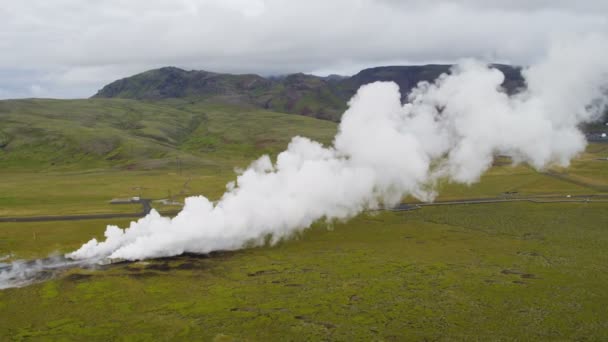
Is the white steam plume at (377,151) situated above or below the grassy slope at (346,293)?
above

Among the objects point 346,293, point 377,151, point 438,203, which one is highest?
point 377,151

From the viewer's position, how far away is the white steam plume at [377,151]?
8875 centimetres

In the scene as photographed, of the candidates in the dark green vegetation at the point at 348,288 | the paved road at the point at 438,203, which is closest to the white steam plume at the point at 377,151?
the dark green vegetation at the point at 348,288

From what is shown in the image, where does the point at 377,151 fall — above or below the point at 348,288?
above

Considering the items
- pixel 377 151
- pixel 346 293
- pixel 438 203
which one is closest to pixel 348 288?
pixel 346 293

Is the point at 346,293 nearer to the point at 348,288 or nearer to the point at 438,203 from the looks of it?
the point at 348,288

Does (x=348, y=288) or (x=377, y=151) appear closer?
(x=348, y=288)

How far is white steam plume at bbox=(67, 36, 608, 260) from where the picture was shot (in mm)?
88750

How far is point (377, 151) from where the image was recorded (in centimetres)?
10438

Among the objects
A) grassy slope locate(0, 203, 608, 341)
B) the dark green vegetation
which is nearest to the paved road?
the dark green vegetation

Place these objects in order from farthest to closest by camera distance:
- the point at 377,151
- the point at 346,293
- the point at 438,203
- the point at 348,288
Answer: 1. the point at 438,203
2. the point at 377,151
3. the point at 348,288
4. the point at 346,293

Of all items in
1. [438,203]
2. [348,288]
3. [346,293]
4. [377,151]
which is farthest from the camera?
[438,203]

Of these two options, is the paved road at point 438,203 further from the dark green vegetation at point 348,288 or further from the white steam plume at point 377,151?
the white steam plume at point 377,151

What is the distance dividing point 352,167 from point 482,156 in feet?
104
